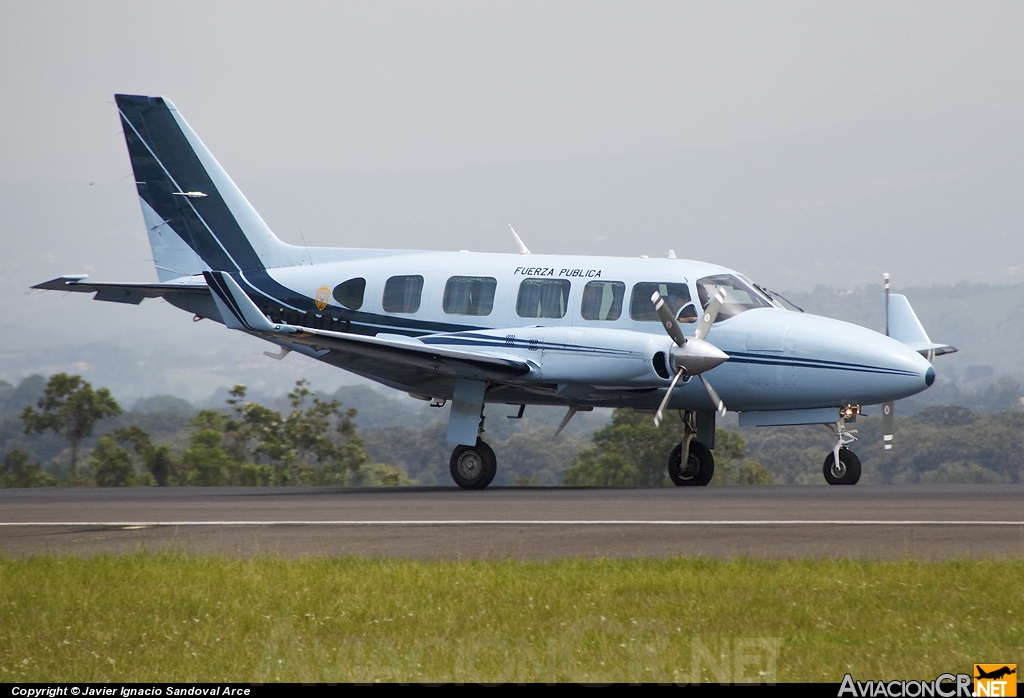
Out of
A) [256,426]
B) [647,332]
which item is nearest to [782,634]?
[647,332]

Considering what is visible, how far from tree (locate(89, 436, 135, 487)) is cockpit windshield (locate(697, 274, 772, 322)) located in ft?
88.6

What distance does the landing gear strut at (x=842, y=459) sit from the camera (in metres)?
19.3

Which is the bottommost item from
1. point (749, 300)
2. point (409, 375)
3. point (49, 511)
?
point (49, 511)

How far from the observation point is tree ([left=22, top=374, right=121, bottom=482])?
47344 mm

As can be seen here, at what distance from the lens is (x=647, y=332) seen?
1934 centimetres

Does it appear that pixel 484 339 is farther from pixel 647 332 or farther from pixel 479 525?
pixel 479 525

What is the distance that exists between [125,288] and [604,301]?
9.19 m

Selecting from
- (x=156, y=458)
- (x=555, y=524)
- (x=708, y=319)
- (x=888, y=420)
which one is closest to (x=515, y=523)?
(x=555, y=524)

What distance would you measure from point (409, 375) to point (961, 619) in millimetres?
13535

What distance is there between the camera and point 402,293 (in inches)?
829

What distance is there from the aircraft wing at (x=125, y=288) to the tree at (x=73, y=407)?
2553 cm

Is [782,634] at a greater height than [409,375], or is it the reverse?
[409,375]

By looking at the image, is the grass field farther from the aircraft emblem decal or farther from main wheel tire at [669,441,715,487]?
main wheel tire at [669,441,715,487]

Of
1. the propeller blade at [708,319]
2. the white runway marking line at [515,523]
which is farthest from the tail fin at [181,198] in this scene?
the white runway marking line at [515,523]
